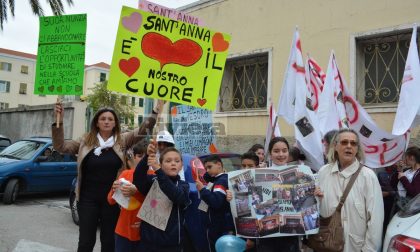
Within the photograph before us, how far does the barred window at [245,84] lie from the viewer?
33.4 feet

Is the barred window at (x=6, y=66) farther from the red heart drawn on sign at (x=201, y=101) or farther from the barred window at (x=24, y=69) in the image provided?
the red heart drawn on sign at (x=201, y=101)

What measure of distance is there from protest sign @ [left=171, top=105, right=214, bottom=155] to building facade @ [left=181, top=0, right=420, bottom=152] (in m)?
2.88

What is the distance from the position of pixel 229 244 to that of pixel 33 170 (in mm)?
7990

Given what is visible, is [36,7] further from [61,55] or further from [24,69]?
[24,69]

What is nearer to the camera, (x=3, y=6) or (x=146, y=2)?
(x=146, y=2)

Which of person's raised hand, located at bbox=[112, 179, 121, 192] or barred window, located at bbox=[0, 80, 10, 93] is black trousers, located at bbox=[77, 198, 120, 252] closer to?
person's raised hand, located at bbox=[112, 179, 121, 192]

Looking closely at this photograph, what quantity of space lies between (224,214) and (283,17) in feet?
22.7

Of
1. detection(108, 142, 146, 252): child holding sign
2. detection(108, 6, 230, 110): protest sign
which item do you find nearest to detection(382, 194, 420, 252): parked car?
detection(108, 6, 230, 110): protest sign

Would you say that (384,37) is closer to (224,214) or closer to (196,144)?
(196,144)

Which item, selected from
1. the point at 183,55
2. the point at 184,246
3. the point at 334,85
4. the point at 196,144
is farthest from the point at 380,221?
the point at 196,144

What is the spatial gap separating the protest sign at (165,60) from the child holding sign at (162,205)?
2.22ft

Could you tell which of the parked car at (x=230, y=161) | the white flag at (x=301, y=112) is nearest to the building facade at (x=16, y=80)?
the parked car at (x=230, y=161)

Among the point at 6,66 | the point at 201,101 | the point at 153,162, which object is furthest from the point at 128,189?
the point at 6,66

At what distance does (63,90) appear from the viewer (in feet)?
14.3
